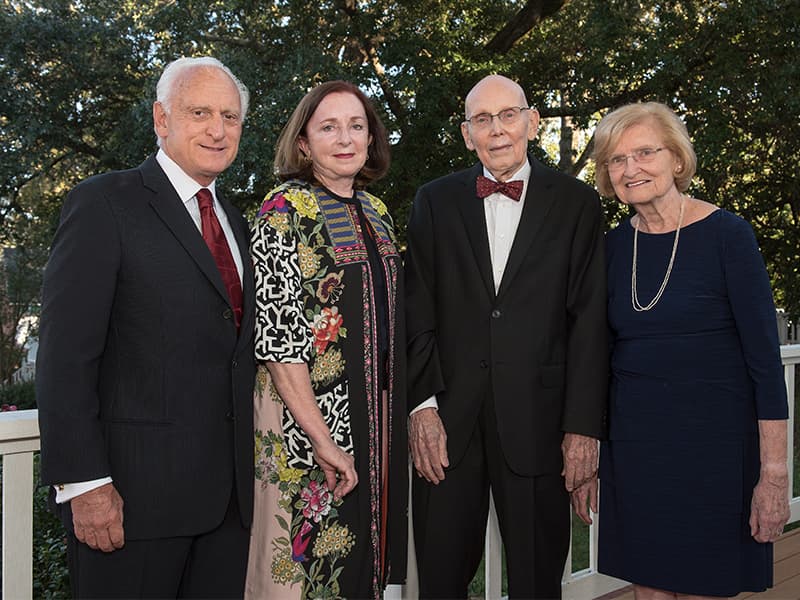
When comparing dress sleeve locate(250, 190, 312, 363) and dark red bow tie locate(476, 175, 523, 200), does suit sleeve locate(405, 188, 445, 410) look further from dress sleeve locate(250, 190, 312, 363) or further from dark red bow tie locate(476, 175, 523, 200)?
dress sleeve locate(250, 190, 312, 363)

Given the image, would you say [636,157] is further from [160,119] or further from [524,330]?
[160,119]

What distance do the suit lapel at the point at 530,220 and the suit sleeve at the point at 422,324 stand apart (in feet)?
0.75

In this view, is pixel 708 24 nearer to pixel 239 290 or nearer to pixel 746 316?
pixel 746 316

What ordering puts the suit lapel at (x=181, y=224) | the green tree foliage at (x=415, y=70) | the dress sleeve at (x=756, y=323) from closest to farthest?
the suit lapel at (x=181, y=224), the dress sleeve at (x=756, y=323), the green tree foliage at (x=415, y=70)

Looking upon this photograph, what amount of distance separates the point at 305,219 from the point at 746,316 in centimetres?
128

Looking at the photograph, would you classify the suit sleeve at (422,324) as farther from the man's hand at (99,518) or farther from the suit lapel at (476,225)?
the man's hand at (99,518)

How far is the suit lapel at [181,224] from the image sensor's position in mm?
1936

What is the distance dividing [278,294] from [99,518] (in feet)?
2.26

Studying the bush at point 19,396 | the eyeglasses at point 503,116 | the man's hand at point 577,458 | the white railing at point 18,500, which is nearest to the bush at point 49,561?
the white railing at point 18,500

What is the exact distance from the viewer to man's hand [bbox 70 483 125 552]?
1772 mm

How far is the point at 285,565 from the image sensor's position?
2.08 m

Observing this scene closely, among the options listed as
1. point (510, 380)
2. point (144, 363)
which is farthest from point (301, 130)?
point (510, 380)

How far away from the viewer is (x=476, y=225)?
2.48 metres

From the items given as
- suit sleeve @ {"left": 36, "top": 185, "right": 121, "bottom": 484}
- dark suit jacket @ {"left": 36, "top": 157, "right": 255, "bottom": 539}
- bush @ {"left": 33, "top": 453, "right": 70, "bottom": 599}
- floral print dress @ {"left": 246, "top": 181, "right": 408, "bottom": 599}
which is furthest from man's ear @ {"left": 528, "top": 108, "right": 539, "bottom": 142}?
bush @ {"left": 33, "top": 453, "right": 70, "bottom": 599}
